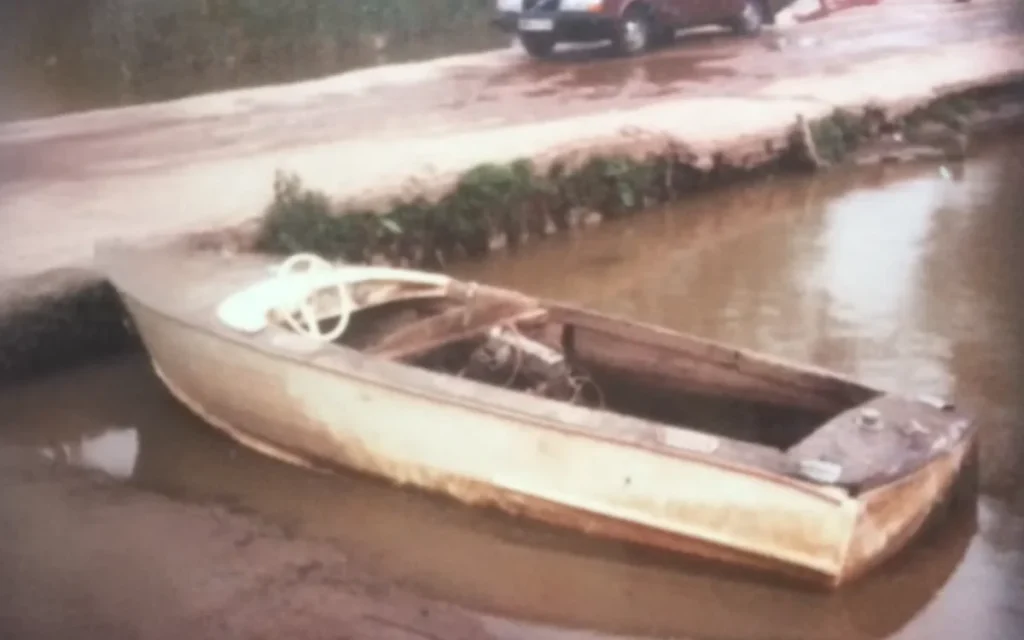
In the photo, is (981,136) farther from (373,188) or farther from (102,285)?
(102,285)

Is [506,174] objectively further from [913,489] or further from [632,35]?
[913,489]

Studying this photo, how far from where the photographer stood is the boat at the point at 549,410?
5.61 feet

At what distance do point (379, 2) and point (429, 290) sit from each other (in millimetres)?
707

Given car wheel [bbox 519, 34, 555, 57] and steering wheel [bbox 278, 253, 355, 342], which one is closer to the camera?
steering wheel [bbox 278, 253, 355, 342]

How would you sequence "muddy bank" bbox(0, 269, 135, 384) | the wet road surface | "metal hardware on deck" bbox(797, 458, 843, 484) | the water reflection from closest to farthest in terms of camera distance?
"metal hardware on deck" bbox(797, 458, 843, 484) < the water reflection < "muddy bank" bbox(0, 269, 135, 384) < the wet road surface

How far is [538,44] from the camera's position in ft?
10.6

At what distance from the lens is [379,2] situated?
2598 mm

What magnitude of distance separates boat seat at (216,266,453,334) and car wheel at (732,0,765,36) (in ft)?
5.29

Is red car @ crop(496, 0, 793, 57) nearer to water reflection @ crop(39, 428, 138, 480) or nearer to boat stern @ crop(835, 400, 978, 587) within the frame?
water reflection @ crop(39, 428, 138, 480)

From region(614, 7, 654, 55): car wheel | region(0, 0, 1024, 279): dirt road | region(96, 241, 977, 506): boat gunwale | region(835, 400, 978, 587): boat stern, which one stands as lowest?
region(835, 400, 978, 587): boat stern

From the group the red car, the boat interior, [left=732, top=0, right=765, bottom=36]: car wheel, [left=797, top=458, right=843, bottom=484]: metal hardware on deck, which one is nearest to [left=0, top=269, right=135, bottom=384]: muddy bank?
the boat interior

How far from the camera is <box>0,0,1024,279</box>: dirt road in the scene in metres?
2.59

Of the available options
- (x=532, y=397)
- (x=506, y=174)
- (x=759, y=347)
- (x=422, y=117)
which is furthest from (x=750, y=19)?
(x=532, y=397)

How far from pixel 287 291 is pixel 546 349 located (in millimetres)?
516
